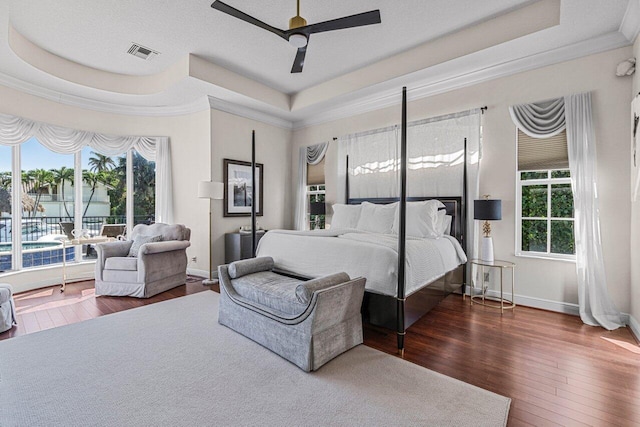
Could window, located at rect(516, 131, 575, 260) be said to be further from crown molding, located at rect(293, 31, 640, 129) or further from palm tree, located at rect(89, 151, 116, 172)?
palm tree, located at rect(89, 151, 116, 172)

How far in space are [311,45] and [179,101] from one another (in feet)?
8.83

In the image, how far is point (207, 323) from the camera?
10.2 feet

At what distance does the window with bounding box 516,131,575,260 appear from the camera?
3576 millimetres

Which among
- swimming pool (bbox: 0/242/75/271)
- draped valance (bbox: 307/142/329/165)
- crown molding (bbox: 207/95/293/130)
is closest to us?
swimming pool (bbox: 0/242/75/271)

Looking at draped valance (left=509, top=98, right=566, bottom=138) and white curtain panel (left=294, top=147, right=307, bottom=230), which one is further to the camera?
white curtain panel (left=294, top=147, right=307, bottom=230)

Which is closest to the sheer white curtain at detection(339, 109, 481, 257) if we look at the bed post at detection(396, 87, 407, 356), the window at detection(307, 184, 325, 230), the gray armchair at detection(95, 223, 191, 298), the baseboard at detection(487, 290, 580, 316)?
the window at detection(307, 184, 325, 230)

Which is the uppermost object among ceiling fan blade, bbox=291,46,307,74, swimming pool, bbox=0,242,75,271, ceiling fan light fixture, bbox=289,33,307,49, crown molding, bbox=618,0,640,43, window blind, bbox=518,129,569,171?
crown molding, bbox=618,0,640,43

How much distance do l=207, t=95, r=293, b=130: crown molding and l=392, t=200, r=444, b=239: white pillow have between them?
3.57m

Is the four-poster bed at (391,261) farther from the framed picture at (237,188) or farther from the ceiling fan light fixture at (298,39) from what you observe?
the framed picture at (237,188)

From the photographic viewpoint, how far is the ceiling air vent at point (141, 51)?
3.99 metres

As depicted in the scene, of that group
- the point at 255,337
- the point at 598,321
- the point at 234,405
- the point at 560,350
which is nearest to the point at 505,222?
the point at 598,321

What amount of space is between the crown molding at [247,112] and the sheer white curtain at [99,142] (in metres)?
1.30

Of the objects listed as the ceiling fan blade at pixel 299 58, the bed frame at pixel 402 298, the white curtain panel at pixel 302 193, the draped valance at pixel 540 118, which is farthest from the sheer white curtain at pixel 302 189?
the draped valance at pixel 540 118

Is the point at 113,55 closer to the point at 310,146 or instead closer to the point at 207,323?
the point at 310,146
